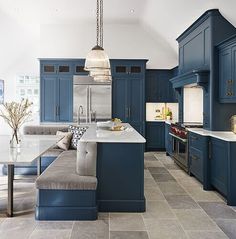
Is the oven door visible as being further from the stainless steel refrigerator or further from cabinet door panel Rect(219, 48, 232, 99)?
the stainless steel refrigerator

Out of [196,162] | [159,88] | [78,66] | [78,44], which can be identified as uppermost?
[78,44]

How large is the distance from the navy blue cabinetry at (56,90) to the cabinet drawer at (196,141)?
12.9ft

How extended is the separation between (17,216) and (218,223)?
87.9 inches

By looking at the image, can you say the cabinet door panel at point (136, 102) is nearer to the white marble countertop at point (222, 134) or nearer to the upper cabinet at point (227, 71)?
the white marble countertop at point (222, 134)

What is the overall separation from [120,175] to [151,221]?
2.12 feet

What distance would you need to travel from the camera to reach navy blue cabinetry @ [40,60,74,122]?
327 inches

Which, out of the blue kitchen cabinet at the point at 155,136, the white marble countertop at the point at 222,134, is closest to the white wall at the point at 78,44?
the blue kitchen cabinet at the point at 155,136

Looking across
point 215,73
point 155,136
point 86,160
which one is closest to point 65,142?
point 86,160

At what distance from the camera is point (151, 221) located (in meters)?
3.35

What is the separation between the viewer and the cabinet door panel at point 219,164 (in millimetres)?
4081

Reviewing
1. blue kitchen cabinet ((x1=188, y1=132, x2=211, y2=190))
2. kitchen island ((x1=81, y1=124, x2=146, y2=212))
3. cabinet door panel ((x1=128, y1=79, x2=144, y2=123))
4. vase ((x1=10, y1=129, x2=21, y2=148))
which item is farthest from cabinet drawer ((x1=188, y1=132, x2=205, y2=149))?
cabinet door panel ((x1=128, y1=79, x2=144, y2=123))

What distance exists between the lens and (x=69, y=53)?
858cm

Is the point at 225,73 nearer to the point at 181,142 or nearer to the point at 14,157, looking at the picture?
the point at 181,142

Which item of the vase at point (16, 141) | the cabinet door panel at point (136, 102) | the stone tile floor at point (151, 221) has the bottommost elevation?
the stone tile floor at point (151, 221)
